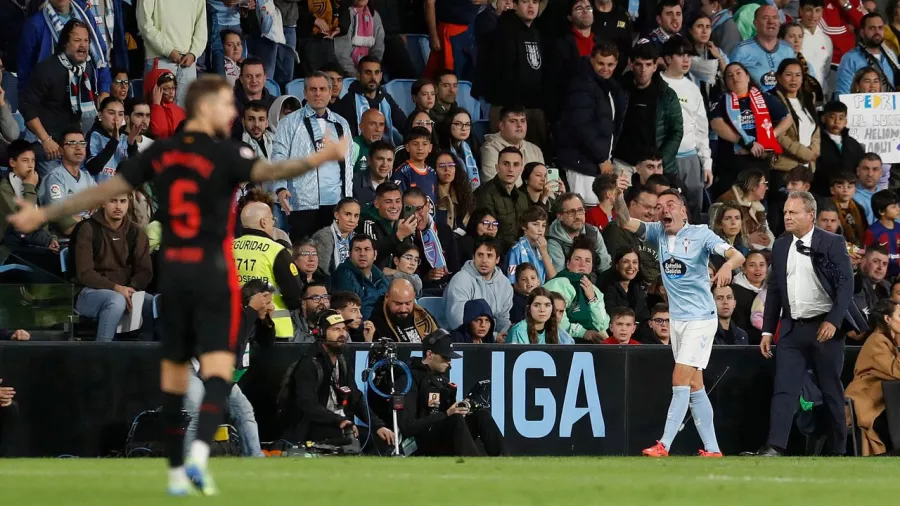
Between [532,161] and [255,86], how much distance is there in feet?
10.1

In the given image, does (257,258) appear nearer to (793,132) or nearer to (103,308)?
(103,308)

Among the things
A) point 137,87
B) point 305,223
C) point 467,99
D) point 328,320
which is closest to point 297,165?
point 328,320

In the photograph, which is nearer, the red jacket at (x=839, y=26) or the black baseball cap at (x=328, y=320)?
the black baseball cap at (x=328, y=320)

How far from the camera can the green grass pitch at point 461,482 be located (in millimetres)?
7070

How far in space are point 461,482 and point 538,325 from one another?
5221 millimetres

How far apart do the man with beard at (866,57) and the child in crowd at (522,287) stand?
6.64 m

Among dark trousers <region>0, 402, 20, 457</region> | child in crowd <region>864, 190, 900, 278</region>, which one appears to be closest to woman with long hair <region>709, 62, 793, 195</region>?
child in crowd <region>864, 190, 900, 278</region>

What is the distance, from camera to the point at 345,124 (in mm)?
14875

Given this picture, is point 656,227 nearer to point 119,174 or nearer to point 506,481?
point 506,481

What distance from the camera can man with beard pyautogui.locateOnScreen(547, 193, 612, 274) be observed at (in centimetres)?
1467

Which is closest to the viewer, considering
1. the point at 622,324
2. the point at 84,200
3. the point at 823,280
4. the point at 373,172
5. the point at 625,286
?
Answer: the point at 84,200

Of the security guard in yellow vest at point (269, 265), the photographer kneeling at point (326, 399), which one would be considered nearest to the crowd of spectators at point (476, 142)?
the security guard in yellow vest at point (269, 265)

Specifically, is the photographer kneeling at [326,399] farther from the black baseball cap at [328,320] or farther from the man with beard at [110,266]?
the man with beard at [110,266]

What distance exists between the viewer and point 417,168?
14.9 metres
